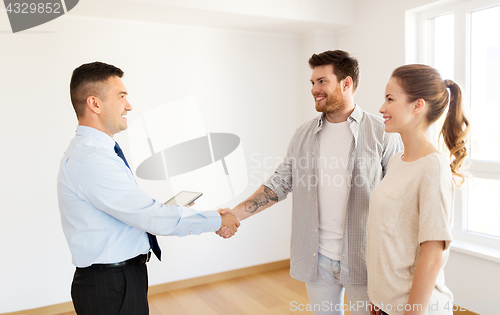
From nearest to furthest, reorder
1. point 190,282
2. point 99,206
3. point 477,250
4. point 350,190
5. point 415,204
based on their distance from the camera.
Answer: point 415,204 → point 99,206 → point 350,190 → point 477,250 → point 190,282

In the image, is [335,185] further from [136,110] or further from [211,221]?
[136,110]

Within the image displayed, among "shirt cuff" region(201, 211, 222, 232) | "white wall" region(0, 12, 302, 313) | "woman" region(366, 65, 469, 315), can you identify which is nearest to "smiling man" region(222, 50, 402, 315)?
"woman" region(366, 65, 469, 315)

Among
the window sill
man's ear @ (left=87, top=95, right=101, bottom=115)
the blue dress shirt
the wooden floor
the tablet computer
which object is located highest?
man's ear @ (left=87, top=95, right=101, bottom=115)

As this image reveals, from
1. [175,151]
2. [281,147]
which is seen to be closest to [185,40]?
[175,151]

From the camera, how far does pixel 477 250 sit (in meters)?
2.75

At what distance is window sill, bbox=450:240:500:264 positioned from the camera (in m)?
2.64

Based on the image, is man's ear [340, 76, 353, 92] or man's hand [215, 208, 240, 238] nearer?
man's ear [340, 76, 353, 92]

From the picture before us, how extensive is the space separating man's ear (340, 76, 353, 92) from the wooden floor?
1.96 m

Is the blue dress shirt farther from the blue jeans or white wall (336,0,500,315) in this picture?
white wall (336,0,500,315)

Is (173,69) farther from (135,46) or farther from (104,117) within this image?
(104,117)

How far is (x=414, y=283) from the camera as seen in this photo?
1267 mm

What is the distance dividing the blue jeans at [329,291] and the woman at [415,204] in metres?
0.28

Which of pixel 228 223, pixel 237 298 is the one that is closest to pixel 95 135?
pixel 228 223

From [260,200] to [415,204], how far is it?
38.7 inches
